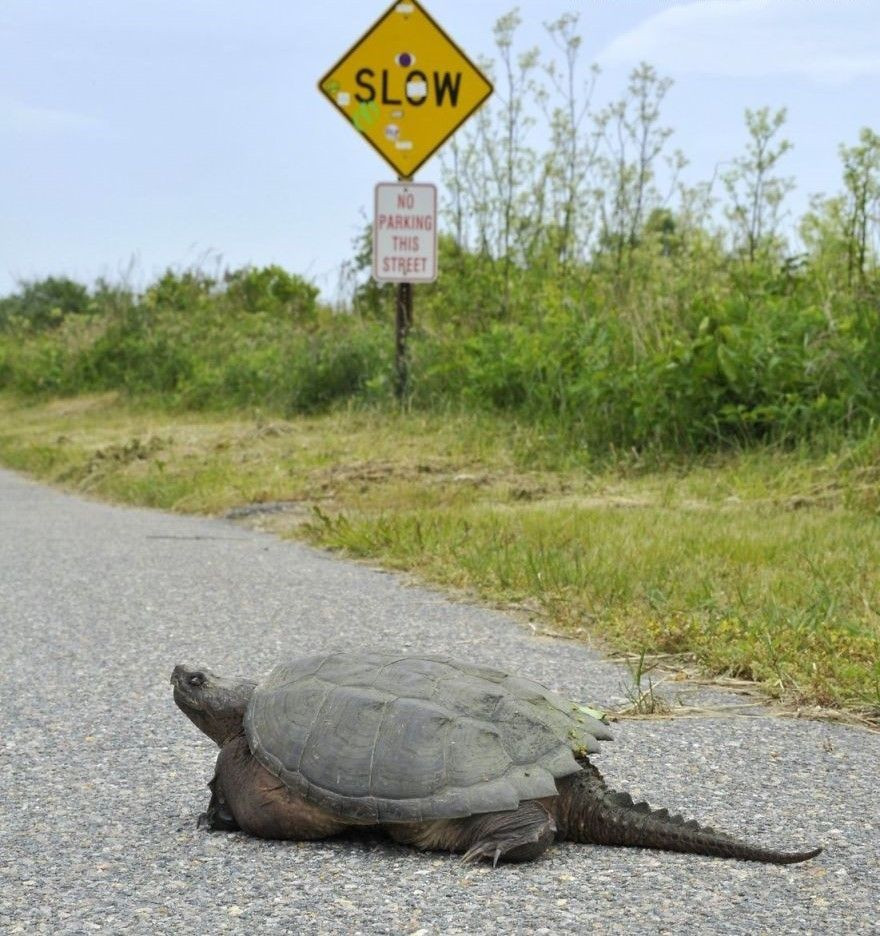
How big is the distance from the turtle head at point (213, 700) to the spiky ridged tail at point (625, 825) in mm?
826

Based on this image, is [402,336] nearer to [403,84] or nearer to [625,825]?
[403,84]

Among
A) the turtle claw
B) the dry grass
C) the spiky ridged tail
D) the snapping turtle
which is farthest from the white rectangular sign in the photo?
the turtle claw

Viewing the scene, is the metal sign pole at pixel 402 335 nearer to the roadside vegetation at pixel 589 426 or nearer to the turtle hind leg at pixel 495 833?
the roadside vegetation at pixel 589 426

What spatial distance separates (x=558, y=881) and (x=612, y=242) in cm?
1217

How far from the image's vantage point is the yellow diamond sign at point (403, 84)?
13109 mm

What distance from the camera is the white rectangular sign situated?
12953mm

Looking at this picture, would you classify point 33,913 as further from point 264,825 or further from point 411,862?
point 411,862

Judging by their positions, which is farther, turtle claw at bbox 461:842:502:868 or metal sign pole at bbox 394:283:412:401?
metal sign pole at bbox 394:283:412:401

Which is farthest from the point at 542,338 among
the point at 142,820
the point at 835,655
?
the point at 142,820

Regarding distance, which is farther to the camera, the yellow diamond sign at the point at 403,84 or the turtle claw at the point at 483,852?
the yellow diamond sign at the point at 403,84

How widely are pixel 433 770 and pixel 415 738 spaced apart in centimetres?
8

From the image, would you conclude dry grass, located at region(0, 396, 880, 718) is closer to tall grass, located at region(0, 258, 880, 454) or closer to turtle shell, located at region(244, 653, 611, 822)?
tall grass, located at region(0, 258, 880, 454)

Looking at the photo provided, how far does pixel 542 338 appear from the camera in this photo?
1108cm

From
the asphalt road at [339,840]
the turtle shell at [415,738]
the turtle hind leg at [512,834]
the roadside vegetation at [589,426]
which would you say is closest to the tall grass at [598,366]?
the roadside vegetation at [589,426]
